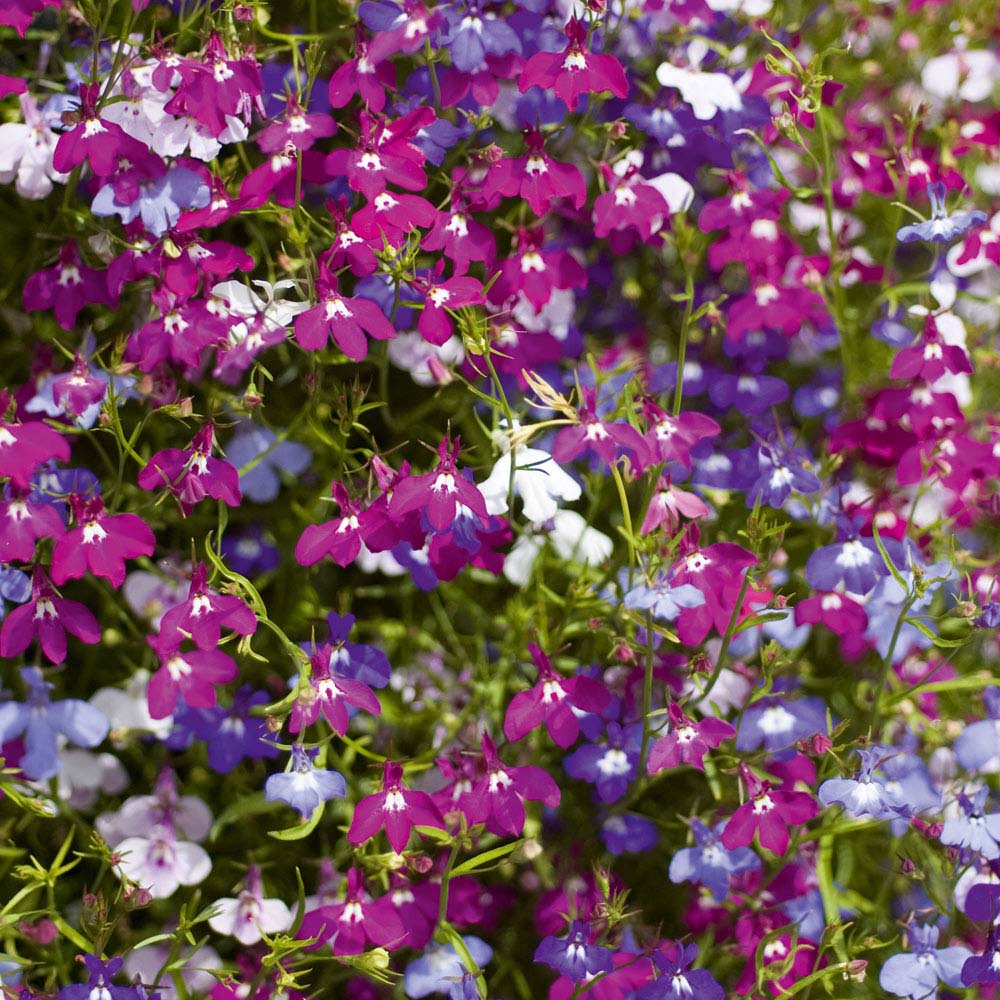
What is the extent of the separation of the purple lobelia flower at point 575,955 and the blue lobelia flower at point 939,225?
2.40ft

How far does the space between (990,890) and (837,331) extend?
712mm

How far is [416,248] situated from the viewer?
49.3 inches

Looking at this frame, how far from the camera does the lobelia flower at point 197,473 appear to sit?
1.18m

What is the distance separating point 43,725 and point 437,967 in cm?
47

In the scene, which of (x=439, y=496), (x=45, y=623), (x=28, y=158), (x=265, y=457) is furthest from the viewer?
(x=265, y=457)

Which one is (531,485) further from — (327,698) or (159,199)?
(159,199)

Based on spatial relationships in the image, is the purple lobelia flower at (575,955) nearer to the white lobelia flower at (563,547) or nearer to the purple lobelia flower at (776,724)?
the purple lobelia flower at (776,724)

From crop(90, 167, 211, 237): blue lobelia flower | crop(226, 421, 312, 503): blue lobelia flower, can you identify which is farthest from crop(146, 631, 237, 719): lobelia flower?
crop(90, 167, 211, 237): blue lobelia flower

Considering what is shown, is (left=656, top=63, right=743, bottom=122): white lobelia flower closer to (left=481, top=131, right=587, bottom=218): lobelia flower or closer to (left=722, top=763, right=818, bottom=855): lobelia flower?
(left=481, top=131, right=587, bottom=218): lobelia flower

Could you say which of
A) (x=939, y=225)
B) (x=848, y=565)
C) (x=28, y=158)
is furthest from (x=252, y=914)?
(x=939, y=225)

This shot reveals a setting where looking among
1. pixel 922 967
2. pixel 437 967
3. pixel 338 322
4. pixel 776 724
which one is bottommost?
pixel 437 967

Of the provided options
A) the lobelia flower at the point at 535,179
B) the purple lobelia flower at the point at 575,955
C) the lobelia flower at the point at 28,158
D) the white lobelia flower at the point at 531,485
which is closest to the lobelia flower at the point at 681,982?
the purple lobelia flower at the point at 575,955

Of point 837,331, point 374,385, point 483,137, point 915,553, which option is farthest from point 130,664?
point 837,331

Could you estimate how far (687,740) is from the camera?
3.93ft
